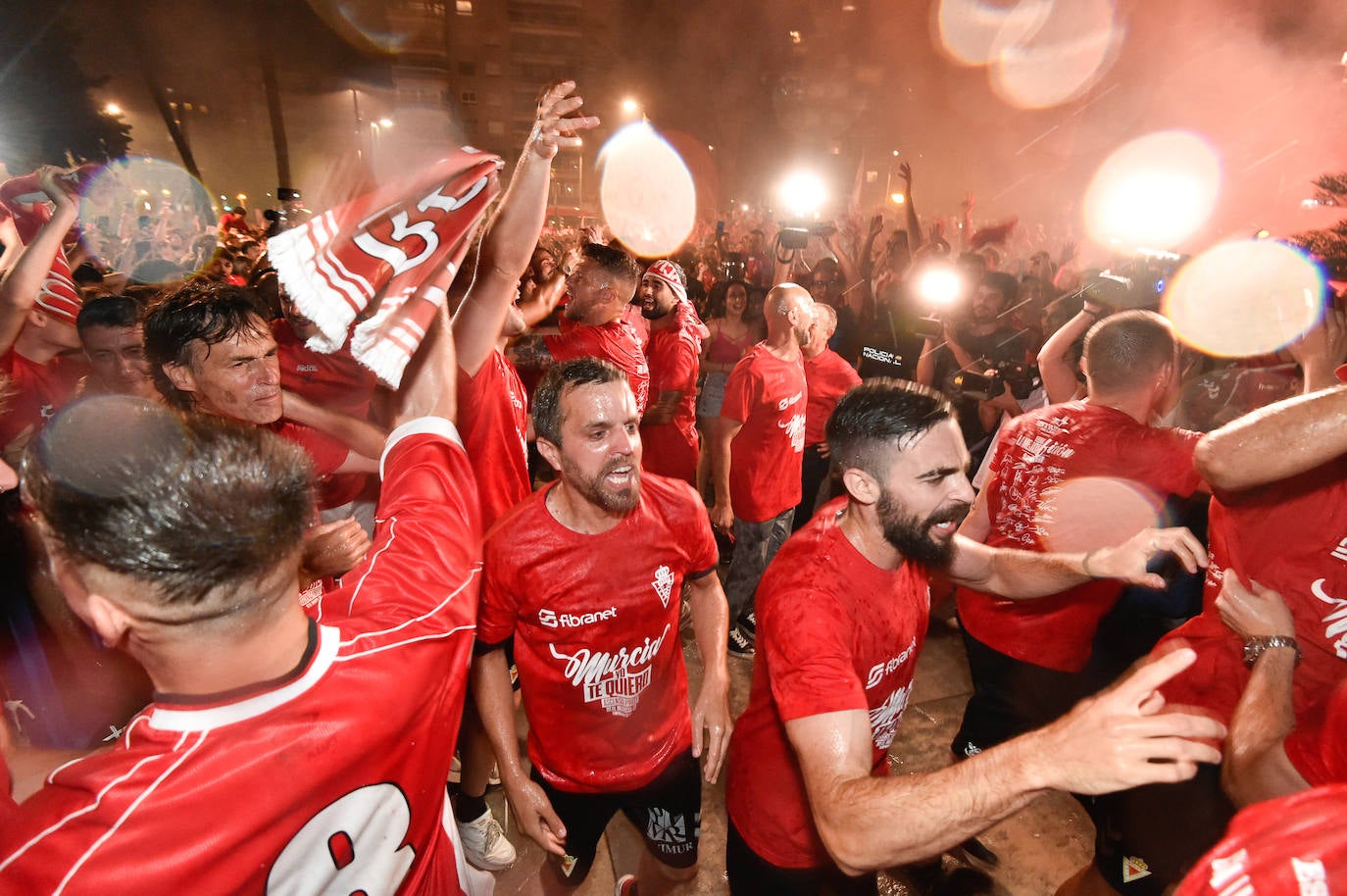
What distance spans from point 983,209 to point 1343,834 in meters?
24.5

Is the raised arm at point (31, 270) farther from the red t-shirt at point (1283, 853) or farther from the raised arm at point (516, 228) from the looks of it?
the red t-shirt at point (1283, 853)

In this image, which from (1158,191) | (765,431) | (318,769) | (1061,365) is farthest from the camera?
(1158,191)

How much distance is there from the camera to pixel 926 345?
6020 millimetres

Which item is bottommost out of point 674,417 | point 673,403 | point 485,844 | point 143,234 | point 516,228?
point 485,844

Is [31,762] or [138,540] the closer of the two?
[138,540]

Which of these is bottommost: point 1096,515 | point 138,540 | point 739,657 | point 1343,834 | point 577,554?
point 739,657

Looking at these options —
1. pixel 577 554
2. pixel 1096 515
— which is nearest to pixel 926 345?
pixel 1096 515

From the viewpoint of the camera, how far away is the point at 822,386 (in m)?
5.64

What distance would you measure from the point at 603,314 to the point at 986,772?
4.21 metres

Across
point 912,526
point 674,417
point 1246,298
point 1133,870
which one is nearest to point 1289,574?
point 1133,870

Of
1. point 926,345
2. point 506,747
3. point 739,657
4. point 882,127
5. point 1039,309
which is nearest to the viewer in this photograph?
point 506,747

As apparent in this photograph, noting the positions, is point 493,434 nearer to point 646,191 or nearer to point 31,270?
point 31,270

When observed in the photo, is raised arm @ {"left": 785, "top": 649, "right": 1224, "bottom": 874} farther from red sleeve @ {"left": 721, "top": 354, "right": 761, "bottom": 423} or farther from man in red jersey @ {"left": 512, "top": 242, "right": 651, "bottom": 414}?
man in red jersey @ {"left": 512, "top": 242, "right": 651, "bottom": 414}

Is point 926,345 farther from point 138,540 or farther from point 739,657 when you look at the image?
point 138,540
